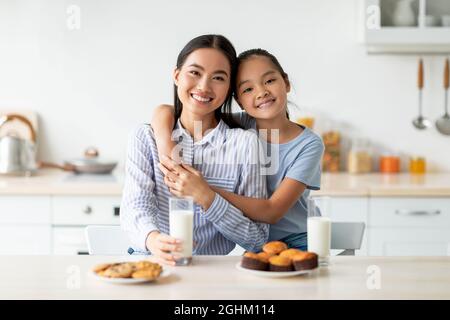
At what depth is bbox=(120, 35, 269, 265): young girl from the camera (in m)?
2.00

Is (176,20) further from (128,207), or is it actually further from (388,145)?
(128,207)

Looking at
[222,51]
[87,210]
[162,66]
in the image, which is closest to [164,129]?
[222,51]

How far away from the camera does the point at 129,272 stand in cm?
156

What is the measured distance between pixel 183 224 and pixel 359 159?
2081 mm

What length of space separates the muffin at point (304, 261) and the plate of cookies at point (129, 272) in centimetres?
28

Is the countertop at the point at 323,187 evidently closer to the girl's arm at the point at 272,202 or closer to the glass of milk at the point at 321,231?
the girl's arm at the point at 272,202

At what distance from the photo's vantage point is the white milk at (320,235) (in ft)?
5.70

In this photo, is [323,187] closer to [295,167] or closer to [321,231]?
[295,167]

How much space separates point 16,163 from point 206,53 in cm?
172

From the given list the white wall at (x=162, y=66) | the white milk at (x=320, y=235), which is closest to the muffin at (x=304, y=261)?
the white milk at (x=320, y=235)

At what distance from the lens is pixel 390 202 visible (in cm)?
321

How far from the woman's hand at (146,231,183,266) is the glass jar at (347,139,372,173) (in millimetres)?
2011

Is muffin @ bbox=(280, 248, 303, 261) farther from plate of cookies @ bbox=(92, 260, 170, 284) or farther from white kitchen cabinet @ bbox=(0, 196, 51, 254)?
white kitchen cabinet @ bbox=(0, 196, 51, 254)

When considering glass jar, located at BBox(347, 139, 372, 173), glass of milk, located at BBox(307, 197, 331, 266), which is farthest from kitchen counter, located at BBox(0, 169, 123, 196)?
glass of milk, located at BBox(307, 197, 331, 266)
